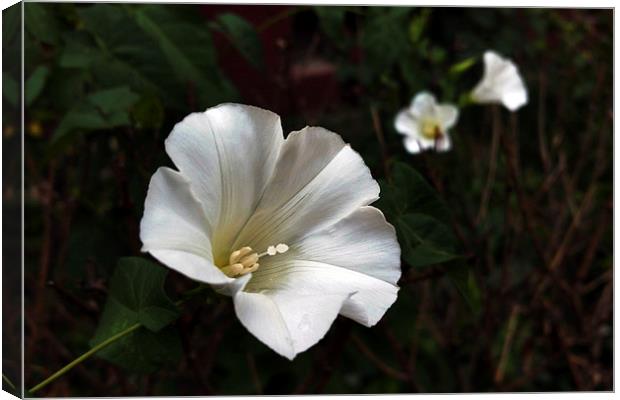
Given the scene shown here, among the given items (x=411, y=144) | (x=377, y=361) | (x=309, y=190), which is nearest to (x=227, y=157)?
(x=309, y=190)

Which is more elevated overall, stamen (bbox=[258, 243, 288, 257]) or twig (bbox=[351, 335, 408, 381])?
stamen (bbox=[258, 243, 288, 257])

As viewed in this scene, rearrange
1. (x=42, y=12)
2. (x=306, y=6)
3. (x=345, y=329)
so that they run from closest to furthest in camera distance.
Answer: (x=345, y=329)
(x=42, y=12)
(x=306, y=6)

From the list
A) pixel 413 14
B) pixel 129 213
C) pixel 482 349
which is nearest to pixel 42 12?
pixel 129 213

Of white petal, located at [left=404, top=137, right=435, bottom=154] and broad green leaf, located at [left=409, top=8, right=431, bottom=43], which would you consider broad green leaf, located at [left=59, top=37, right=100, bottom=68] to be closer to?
white petal, located at [left=404, top=137, right=435, bottom=154]

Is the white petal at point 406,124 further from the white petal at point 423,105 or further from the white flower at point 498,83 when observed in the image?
the white flower at point 498,83

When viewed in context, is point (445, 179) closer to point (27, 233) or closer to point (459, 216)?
point (459, 216)

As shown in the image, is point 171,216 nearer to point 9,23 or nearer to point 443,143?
point 9,23

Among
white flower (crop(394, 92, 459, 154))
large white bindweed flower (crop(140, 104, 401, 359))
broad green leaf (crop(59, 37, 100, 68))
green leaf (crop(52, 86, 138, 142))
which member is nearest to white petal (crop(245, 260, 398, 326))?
large white bindweed flower (crop(140, 104, 401, 359))
